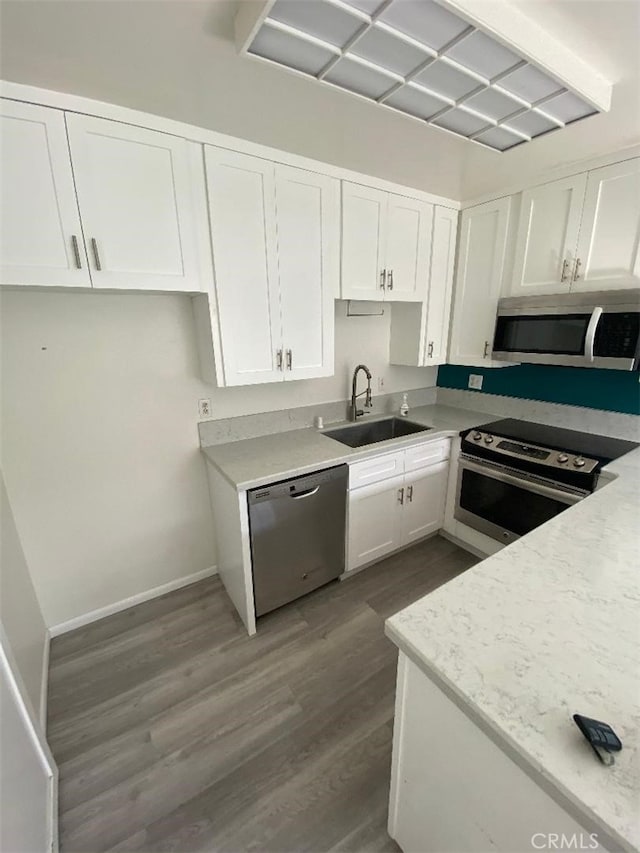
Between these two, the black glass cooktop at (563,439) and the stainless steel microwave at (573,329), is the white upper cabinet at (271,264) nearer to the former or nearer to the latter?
the stainless steel microwave at (573,329)

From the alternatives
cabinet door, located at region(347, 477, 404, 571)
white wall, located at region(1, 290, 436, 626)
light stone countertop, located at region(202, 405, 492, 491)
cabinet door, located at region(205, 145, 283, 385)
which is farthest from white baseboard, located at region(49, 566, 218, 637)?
cabinet door, located at region(205, 145, 283, 385)

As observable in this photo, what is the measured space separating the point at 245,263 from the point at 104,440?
1208 mm

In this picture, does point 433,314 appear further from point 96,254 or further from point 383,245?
point 96,254

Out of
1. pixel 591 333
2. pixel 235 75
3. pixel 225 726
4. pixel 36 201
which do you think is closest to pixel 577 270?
pixel 591 333

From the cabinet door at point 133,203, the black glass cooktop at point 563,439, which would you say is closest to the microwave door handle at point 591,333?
the black glass cooktop at point 563,439

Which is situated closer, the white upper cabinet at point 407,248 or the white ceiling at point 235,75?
the white ceiling at point 235,75

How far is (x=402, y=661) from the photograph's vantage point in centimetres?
89

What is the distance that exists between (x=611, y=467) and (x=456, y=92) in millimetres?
1837

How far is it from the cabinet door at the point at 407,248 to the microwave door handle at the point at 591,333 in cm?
105

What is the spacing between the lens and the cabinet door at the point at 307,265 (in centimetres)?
183

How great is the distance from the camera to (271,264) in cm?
182

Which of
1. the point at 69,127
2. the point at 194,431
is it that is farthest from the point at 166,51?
the point at 194,431

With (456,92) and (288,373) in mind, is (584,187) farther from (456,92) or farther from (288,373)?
(288,373)

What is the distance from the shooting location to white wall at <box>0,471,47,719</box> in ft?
4.41
